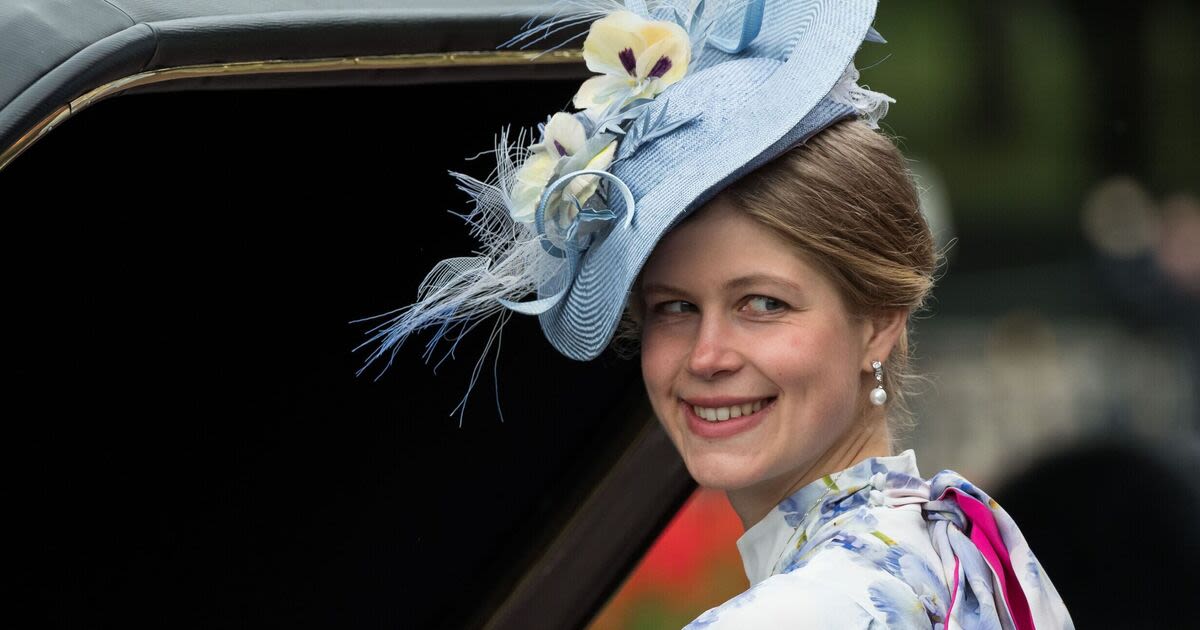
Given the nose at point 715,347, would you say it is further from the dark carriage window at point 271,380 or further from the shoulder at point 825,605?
the dark carriage window at point 271,380

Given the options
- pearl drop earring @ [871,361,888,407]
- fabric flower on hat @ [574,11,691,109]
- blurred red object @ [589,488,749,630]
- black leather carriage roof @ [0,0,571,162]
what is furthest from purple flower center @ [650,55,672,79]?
blurred red object @ [589,488,749,630]

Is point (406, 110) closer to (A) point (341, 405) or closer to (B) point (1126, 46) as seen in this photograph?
(A) point (341, 405)

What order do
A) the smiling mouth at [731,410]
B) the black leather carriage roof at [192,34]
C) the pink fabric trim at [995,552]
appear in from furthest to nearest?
the smiling mouth at [731,410], the pink fabric trim at [995,552], the black leather carriage roof at [192,34]

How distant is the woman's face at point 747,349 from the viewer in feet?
4.43

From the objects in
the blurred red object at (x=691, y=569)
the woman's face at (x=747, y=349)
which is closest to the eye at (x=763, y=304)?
the woman's face at (x=747, y=349)

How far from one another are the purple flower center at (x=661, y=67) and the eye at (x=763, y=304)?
245mm

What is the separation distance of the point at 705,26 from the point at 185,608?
3.13 feet

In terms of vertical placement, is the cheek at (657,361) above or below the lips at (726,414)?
above

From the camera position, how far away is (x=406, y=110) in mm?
1470

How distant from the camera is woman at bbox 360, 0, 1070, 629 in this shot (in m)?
1.31

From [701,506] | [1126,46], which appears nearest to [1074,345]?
[1126,46]

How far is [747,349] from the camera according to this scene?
136 cm

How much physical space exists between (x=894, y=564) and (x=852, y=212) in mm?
337

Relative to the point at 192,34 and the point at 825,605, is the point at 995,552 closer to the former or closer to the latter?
the point at 825,605
